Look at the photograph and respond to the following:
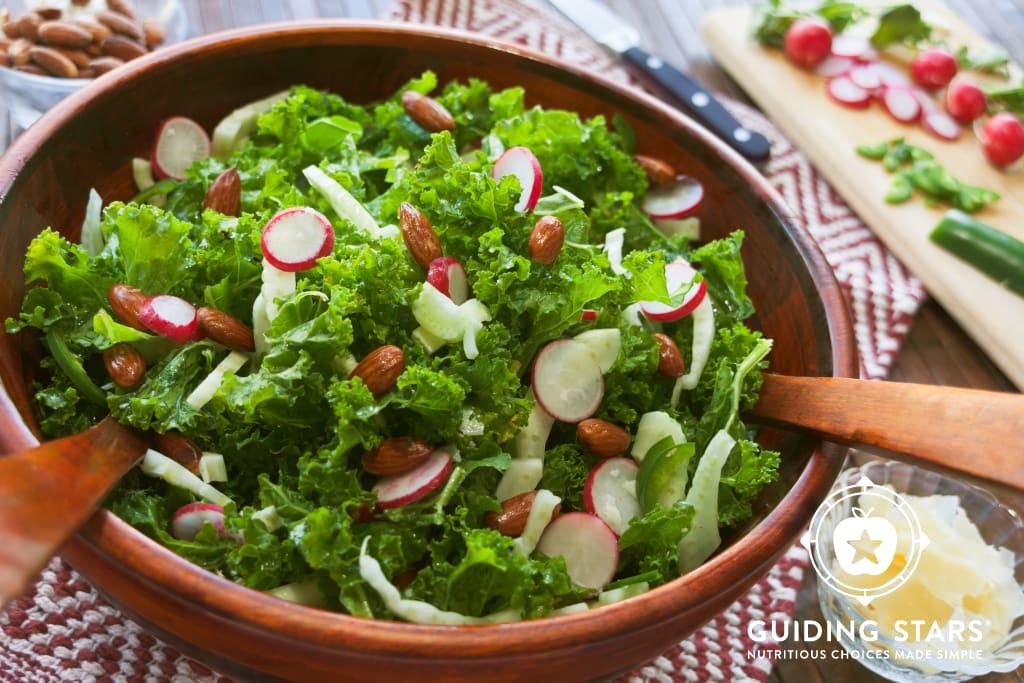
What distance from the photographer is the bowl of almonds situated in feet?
9.48

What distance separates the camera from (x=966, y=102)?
11.9 ft

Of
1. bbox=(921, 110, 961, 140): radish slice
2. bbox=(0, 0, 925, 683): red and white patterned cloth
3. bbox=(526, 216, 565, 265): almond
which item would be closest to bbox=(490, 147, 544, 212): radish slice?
bbox=(526, 216, 565, 265): almond

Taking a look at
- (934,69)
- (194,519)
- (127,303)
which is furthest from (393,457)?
(934,69)

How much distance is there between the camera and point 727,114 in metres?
3.34

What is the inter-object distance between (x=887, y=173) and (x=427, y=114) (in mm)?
1899

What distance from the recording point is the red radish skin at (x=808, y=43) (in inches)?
149

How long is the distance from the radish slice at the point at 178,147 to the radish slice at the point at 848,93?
2.46 metres

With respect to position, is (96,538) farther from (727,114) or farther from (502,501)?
(727,114)

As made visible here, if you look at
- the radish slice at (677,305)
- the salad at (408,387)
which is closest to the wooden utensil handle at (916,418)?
the salad at (408,387)

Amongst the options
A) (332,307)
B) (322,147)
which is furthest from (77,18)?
(332,307)

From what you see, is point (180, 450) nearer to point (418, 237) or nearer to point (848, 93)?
point (418, 237)

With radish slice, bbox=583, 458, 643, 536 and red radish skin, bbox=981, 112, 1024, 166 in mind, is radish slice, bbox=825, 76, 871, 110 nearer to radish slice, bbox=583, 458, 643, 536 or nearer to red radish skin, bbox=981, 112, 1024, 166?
red radish skin, bbox=981, 112, 1024, 166

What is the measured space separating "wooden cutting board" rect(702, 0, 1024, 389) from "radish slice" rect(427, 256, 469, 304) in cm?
192

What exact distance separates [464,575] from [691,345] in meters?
0.77
